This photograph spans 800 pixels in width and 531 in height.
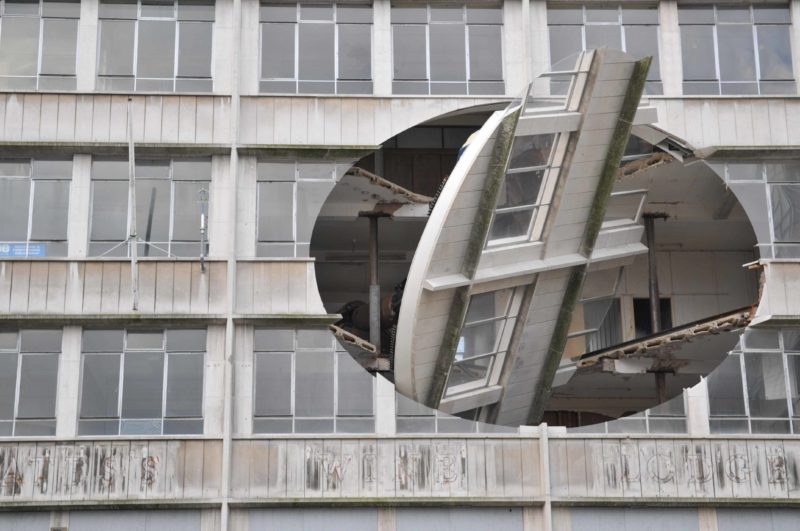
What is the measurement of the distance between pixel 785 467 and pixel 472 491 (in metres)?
7.25

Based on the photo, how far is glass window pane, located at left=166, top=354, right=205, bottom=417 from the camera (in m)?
28.7

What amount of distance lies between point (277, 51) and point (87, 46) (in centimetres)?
467

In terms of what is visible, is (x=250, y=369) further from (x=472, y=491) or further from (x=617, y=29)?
(x=617, y=29)

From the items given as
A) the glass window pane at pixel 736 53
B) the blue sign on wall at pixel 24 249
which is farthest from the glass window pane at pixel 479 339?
the blue sign on wall at pixel 24 249

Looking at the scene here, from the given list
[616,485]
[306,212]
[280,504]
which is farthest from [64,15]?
[616,485]

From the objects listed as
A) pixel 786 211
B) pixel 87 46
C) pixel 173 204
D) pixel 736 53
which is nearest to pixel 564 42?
A: pixel 736 53

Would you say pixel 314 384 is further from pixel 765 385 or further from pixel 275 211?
pixel 765 385

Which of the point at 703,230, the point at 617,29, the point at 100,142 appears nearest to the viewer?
the point at 100,142

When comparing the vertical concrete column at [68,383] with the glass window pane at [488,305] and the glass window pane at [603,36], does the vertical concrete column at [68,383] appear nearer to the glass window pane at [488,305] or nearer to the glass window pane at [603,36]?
the glass window pane at [488,305]

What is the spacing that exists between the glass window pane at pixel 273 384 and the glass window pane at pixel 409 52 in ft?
25.3

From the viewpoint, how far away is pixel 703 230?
3919cm

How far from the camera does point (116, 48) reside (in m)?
31.0

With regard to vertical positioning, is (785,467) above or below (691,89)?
below

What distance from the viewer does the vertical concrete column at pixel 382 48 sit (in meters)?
30.9
